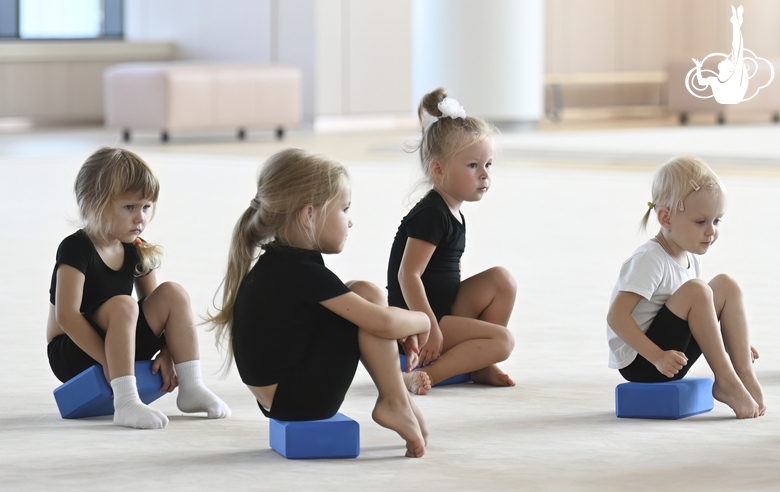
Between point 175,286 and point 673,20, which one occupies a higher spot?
point 673,20

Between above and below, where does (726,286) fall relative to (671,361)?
above

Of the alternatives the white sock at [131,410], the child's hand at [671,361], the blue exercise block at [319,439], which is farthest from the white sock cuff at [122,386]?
the child's hand at [671,361]

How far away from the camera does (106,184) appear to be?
7.50 ft

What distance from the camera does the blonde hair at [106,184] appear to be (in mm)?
2283

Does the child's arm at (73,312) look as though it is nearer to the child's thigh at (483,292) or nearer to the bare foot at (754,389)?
the child's thigh at (483,292)

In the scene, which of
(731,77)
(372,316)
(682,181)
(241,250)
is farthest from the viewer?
(731,77)

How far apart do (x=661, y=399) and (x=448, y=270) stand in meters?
0.56

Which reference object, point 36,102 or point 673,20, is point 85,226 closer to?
point 36,102

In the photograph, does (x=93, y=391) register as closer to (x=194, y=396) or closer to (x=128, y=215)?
(x=194, y=396)

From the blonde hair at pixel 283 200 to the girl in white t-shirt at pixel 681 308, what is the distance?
2.04ft

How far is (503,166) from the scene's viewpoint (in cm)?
867

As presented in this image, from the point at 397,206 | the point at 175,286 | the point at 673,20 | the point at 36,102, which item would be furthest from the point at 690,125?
the point at 175,286

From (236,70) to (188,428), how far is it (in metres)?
9.46

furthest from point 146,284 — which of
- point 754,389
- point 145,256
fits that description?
point 754,389
